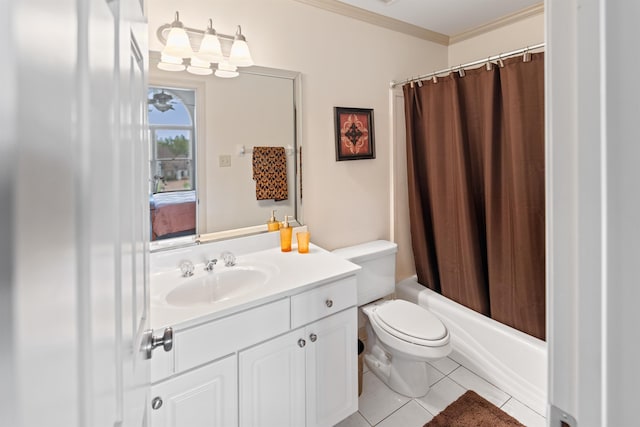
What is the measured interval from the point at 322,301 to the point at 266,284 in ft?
0.87

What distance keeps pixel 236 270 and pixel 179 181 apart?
0.52m

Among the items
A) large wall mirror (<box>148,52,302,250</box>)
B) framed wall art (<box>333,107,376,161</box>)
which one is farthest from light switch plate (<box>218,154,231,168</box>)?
framed wall art (<box>333,107,376,161</box>)

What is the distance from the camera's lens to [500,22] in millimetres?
2268

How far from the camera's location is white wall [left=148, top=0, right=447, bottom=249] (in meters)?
1.70

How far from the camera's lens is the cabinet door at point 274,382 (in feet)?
4.02

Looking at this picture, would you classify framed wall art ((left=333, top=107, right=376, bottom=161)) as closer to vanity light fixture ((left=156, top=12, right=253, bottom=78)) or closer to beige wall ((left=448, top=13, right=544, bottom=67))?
vanity light fixture ((left=156, top=12, right=253, bottom=78))

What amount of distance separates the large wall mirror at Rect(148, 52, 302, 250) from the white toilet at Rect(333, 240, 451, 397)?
1.97ft

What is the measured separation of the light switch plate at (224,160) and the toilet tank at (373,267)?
0.88 metres

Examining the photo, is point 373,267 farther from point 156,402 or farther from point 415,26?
point 415,26

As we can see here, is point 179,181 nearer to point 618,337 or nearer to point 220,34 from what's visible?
point 220,34

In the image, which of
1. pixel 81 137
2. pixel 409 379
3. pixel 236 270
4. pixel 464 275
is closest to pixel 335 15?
pixel 236 270

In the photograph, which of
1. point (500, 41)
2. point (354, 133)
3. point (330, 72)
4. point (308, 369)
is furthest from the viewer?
point (500, 41)

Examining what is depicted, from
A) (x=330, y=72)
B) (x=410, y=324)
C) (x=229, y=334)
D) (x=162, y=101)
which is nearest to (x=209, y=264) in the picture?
(x=229, y=334)

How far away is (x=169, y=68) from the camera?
4.84 ft
